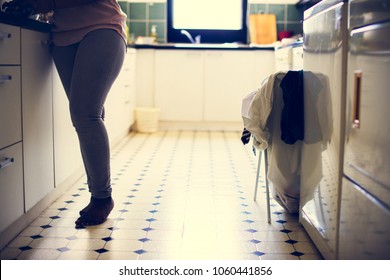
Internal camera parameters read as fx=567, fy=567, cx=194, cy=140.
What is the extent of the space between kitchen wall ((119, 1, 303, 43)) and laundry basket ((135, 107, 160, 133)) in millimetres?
936

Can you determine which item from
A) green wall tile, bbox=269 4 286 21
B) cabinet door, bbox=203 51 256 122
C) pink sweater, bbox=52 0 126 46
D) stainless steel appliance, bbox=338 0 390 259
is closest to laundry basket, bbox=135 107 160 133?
cabinet door, bbox=203 51 256 122

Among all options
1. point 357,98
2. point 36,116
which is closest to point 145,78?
point 36,116

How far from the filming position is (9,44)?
2.06 m

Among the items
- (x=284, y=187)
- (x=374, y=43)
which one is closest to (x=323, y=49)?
(x=374, y=43)

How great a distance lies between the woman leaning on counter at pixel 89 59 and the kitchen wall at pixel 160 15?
3.59 meters

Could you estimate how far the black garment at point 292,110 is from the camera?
2.23 meters

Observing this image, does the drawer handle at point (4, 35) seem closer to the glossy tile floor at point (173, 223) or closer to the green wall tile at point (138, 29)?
the glossy tile floor at point (173, 223)

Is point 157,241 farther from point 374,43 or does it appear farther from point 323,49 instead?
point 374,43

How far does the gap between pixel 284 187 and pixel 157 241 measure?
60cm

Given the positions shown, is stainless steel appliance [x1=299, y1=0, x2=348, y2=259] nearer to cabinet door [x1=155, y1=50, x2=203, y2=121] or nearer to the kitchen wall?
cabinet door [x1=155, y1=50, x2=203, y2=121]

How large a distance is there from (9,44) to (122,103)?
8.53 feet

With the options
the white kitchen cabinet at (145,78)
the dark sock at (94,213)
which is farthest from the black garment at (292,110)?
the white kitchen cabinet at (145,78)

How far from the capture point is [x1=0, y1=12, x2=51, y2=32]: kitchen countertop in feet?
6.57

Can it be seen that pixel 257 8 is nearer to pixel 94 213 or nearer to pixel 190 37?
pixel 190 37
